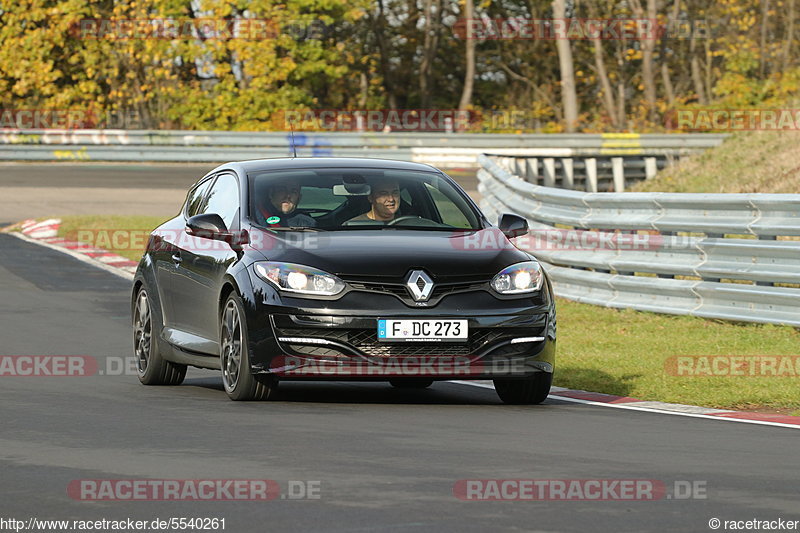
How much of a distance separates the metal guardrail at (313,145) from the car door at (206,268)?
88.9ft

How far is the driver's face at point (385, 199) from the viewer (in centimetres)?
1107

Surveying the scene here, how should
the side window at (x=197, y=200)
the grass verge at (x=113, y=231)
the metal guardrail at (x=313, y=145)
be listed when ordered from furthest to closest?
1. the metal guardrail at (x=313, y=145)
2. the grass verge at (x=113, y=231)
3. the side window at (x=197, y=200)


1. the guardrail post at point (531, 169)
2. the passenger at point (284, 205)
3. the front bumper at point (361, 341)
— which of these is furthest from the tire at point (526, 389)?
the guardrail post at point (531, 169)

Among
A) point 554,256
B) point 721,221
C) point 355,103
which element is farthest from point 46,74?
point 721,221

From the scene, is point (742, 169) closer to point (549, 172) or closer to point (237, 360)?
point (549, 172)

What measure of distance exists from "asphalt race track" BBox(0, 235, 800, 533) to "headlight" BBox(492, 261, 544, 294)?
728 millimetres

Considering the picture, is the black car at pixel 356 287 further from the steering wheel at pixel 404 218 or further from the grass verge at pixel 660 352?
the grass verge at pixel 660 352

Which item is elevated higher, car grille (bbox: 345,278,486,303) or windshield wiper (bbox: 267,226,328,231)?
windshield wiper (bbox: 267,226,328,231)

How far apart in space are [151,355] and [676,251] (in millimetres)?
5515

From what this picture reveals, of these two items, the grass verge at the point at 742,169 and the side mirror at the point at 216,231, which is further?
the grass verge at the point at 742,169

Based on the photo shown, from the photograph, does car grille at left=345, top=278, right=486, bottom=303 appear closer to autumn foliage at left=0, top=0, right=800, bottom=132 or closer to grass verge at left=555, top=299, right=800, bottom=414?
grass verge at left=555, top=299, right=800, bottom=414

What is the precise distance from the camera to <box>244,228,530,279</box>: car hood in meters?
10.1

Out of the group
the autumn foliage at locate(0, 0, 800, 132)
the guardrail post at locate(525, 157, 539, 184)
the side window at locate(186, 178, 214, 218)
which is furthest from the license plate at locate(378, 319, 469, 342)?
the autumn foliage at locate(0, 0, 800, 132)

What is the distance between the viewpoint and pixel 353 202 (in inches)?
436
